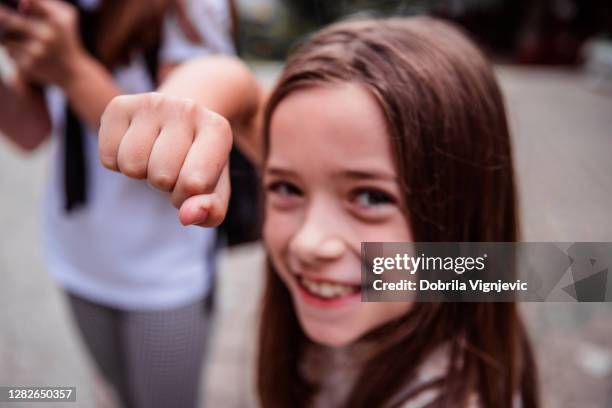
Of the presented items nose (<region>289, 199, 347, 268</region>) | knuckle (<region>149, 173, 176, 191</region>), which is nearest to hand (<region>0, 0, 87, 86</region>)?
nose (<region>289, 199, 347, 268</region>)

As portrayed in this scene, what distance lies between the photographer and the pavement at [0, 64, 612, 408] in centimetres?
174

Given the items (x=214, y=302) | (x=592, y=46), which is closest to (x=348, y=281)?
(x=214, y=302)

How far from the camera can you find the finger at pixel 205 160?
0.33 metres

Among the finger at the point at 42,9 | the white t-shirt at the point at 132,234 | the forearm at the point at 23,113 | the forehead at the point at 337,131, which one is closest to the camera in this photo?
the forehead at the point at 337,131

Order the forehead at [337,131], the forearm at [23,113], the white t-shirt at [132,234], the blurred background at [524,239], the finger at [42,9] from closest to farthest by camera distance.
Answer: the forehead at [337,131]
the finger at [42,9]
the white t-shirt at [132,234]
the forearm at [23,113]
the blurred background at [524,239]

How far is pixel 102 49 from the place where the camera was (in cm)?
89

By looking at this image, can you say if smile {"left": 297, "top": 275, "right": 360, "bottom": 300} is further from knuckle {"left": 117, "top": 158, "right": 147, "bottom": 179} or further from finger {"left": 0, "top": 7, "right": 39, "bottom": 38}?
finger {"left": 0, "top": 7, "right": 39, "bottom": 38}

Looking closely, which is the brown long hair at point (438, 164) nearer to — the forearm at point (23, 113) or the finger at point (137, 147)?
the finger at point (137, 147)

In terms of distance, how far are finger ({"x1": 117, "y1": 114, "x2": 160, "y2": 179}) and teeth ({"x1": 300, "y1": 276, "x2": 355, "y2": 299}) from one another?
0.34 meters

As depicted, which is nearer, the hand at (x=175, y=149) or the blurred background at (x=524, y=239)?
the hand at (x=175, y=149)

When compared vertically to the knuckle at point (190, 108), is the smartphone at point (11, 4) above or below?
above

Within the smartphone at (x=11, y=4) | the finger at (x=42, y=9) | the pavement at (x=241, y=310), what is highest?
the smartphone at (x=11, y=4)

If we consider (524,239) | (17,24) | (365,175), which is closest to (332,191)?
(365,175)

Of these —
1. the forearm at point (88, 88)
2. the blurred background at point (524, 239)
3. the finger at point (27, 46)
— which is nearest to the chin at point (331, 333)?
the blurred background at point (524, 239)
